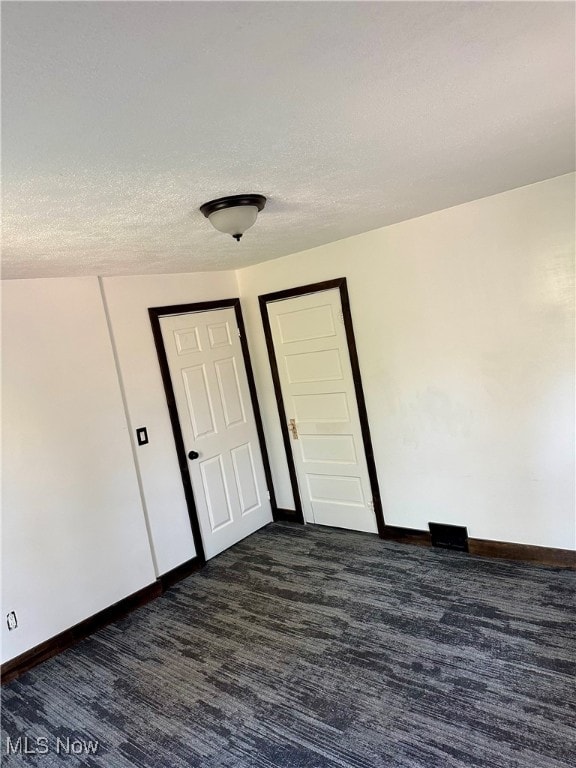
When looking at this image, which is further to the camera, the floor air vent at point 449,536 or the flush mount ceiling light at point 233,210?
the floor air vent at point 449,536

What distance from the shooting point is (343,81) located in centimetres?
128

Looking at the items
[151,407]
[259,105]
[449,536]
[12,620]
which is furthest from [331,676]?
[259,105]

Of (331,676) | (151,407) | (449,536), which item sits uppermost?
(151,407)

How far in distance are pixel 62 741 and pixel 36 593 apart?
0.92 metres

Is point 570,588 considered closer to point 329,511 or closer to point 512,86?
point 329,511

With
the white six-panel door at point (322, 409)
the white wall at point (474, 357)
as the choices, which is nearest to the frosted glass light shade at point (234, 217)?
the white wall at point (474, 357)

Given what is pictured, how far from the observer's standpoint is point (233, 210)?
2131 millimetres

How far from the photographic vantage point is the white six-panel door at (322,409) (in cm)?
402

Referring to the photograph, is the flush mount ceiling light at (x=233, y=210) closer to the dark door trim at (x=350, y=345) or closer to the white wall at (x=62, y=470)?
the white wall at (x=62, y=470)

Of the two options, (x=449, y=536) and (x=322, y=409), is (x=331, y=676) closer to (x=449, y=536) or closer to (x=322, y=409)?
(x=449, y=536)

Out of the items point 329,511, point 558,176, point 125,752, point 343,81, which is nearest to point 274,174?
point 343,81

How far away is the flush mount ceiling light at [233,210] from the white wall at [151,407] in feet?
5.62

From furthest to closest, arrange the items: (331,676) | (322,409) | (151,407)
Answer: (322,409) → (151,407) → (331,676)

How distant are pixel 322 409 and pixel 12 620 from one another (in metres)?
2.57
